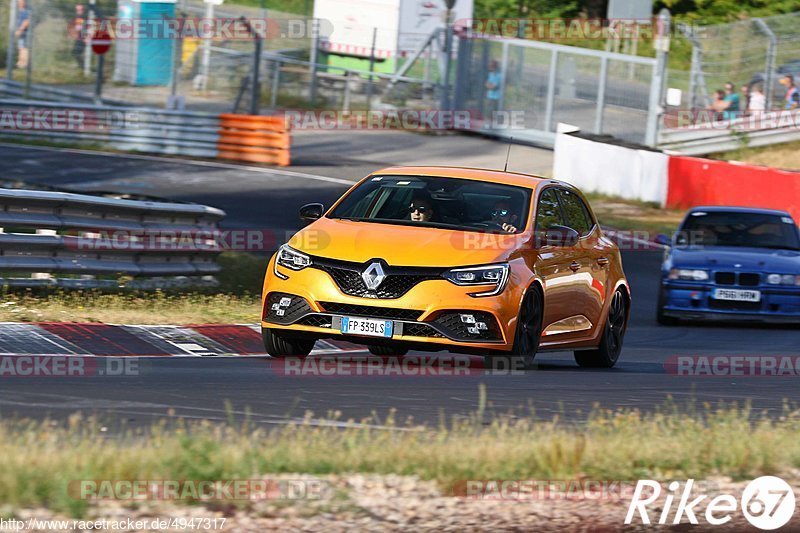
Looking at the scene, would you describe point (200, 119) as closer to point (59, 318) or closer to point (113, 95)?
point (113, 95)

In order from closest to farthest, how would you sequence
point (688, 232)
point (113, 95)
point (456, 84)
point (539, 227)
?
1. point (539, 227)
2. point (688, 232)
3. point (113, 95)
4. point (456, 84)

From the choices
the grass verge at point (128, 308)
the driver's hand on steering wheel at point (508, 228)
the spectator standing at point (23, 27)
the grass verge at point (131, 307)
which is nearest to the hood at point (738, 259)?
the grass verge at point (131, 307)

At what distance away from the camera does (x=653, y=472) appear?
253 inches

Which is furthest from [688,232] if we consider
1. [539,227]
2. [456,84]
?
[456,84]

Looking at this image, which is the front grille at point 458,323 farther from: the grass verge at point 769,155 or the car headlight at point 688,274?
the grass verge at point 769,155

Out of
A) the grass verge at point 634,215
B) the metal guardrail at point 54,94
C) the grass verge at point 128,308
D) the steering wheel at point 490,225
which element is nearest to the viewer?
the steering wheel at point 490,225

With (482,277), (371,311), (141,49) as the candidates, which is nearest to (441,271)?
(482,277)

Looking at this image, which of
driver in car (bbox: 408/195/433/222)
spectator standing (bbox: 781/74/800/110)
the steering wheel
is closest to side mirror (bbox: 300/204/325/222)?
driver in car (bbox: 408/195/433/222)

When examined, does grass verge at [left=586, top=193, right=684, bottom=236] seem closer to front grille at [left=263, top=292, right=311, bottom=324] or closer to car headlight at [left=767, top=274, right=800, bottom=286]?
car headlight at [left=767, top=274, right=800, bottom=286]

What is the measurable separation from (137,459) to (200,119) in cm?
2560

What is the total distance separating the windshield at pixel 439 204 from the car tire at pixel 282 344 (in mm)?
1012

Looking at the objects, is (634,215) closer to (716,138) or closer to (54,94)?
(716,138)

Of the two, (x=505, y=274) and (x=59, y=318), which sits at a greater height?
(x=505, y=274)

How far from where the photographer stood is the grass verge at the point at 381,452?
5613mm
